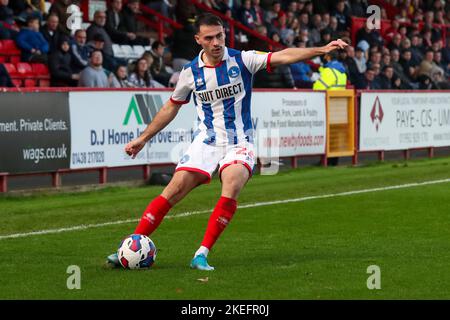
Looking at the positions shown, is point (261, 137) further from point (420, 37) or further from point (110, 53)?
point (420, 37)

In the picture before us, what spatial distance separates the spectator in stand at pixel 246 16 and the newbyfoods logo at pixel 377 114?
246 inches

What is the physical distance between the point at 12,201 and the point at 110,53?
7.26 m

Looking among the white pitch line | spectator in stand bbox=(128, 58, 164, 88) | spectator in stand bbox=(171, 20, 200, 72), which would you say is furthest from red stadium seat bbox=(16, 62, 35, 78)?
the white pitch line

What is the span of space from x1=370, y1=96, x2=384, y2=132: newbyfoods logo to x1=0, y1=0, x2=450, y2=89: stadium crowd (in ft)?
3.43

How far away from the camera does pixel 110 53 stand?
22.9 m

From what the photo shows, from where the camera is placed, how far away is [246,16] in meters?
29.7

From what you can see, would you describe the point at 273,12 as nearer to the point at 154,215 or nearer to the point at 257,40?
the point at 257,40

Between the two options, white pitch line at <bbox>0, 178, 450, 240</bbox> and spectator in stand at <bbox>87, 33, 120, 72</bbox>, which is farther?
spectator in stand at <bbox>87, 33, 120, 72</bbox>

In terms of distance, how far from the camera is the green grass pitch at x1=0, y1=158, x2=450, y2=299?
848 cm

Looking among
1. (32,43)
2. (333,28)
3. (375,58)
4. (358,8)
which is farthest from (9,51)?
(358,8)

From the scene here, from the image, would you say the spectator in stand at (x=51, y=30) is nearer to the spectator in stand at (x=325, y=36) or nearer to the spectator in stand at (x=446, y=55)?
the spectator in stand at (x=325, y=36)

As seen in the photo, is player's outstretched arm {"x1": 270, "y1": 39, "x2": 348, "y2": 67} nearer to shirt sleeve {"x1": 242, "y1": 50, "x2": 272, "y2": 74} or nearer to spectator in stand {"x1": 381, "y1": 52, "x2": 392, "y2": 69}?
shirt sleeve {"x1": 242, "y1": 50, "x2": 272, "y2": 74}

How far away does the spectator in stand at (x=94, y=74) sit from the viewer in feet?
66.7

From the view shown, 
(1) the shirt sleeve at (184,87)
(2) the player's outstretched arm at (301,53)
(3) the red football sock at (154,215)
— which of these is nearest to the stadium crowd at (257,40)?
(1) the shirt sleeve at (184,87)
